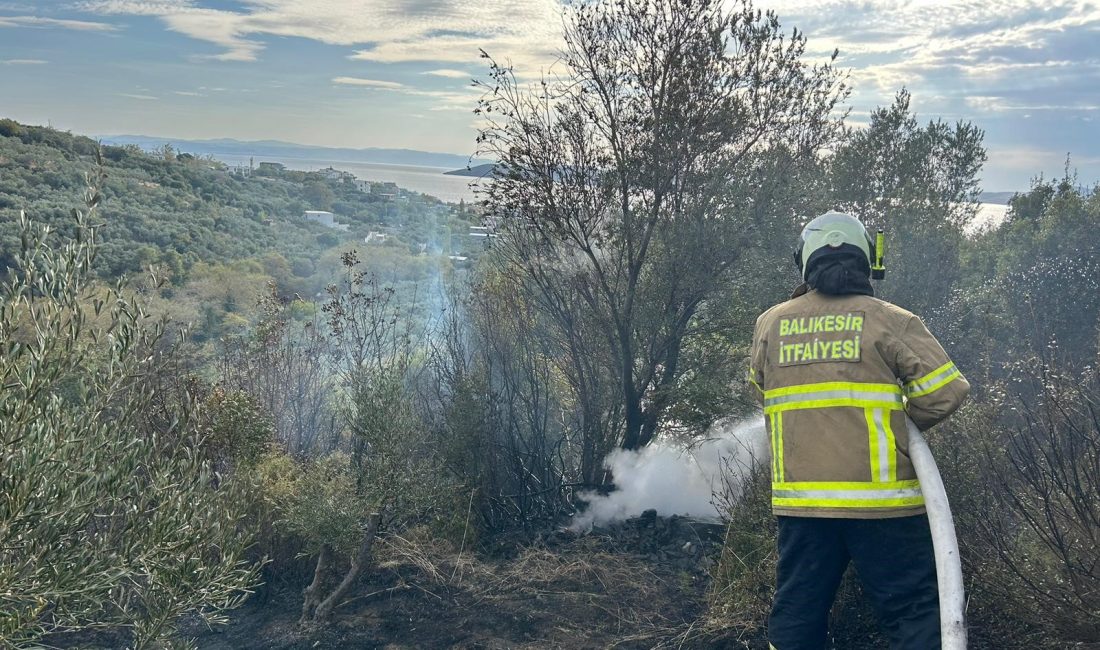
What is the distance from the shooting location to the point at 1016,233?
72.6ft

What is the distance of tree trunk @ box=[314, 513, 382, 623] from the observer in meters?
5.87

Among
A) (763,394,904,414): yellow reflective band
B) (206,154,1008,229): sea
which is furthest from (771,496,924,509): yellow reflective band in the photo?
(206,154,1008,229): sea

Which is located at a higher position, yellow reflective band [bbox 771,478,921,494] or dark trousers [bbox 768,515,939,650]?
yellow reflective band [bbox 771,478,921,494]

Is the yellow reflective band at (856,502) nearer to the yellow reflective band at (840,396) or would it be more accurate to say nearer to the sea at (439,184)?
the yellow reflective band at (840,396)

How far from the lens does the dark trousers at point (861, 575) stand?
3.33m

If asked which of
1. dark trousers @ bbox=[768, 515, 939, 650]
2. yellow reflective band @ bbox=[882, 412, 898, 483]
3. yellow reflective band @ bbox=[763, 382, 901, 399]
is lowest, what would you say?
dark trousers @ bbox=[768, 515, 939, 650]

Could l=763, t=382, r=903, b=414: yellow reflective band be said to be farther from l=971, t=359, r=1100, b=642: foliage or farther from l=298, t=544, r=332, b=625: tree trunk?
l=298, t=544, r=332, b=625: tree trunk

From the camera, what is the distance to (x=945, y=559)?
313 centimetres

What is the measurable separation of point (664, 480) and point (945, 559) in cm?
545

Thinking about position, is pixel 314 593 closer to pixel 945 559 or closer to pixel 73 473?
pixel 73 473

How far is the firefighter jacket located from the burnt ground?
5.65 feet

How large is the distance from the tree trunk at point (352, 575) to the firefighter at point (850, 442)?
3.18 metres

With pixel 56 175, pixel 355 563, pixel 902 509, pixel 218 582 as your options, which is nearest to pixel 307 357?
pixel 355 563

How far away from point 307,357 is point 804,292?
8.43 metres
